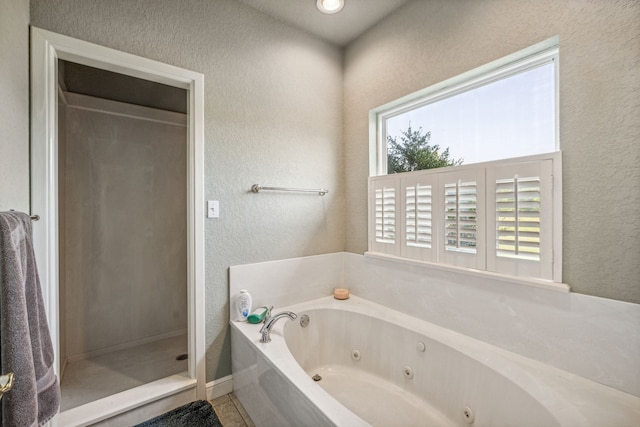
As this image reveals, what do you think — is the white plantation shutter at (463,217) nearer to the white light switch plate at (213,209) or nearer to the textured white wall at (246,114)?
the textured white wall at (246,114)

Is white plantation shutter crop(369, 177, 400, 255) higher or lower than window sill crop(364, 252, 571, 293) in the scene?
higher

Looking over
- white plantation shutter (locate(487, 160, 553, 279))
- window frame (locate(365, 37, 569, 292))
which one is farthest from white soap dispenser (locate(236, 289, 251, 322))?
white plantation shutter (locate(487, 160, 553, 279))

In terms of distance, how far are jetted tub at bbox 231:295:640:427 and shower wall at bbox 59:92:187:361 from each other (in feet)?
4.30

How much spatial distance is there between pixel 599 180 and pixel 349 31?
1.92 metres

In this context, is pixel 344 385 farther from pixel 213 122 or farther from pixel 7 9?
pixel 7 9

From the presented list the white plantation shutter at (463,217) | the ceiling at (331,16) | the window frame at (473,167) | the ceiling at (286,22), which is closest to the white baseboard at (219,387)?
the window frame at (473,167)

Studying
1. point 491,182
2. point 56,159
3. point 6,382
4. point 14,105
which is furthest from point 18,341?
point 491,182

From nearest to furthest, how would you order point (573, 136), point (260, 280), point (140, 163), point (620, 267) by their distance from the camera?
point (620, 267)
point (573, 136)
point (260, 280)
point (140, 163)

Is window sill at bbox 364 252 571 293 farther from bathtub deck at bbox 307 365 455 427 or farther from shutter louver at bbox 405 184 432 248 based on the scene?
bathtub deck at bbox 307 365 455 427

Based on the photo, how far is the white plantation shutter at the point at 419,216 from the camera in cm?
175

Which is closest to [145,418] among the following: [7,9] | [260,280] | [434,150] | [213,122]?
[260,280]

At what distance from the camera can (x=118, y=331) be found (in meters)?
2.49

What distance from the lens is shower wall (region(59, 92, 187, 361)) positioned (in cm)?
231

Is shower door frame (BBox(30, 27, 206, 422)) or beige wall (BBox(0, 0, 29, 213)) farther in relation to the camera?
shower door frame (BBox(30, 27, 206, 422))
